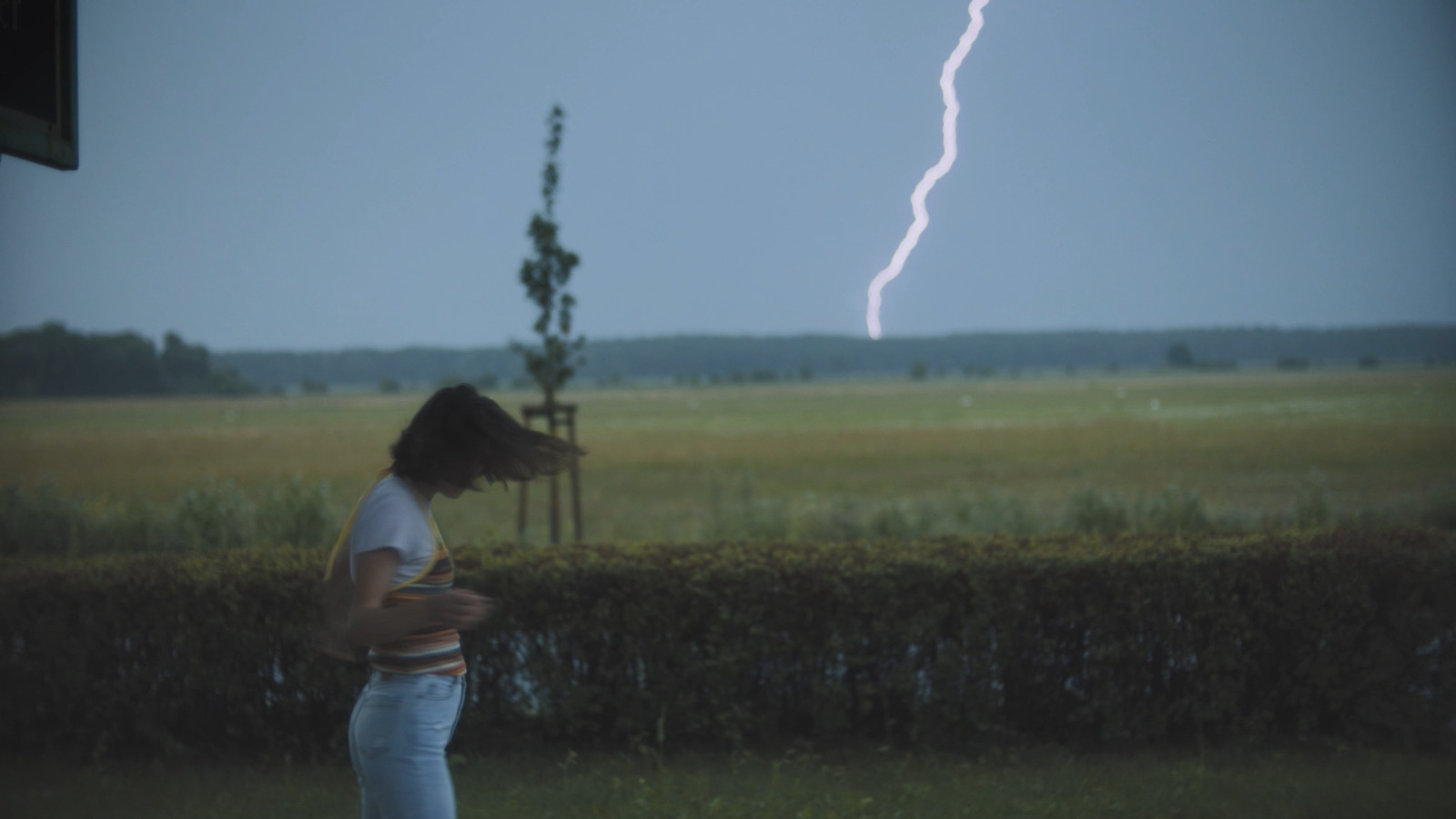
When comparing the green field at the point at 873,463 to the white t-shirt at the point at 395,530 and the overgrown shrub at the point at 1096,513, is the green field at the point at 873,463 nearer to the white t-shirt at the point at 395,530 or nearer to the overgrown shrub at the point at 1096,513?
the overgrown shrub at the point at 1096,513

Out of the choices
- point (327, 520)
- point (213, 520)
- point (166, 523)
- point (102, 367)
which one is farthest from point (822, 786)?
point (102, 367)

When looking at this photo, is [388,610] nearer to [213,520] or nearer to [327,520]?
[327,520]

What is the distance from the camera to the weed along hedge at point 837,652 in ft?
16.9

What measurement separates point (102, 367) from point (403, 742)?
2866 centimetres

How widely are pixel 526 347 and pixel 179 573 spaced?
5.26 meters

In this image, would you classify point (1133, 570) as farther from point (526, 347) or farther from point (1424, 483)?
point (1424, 483)

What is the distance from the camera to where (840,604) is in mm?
5133

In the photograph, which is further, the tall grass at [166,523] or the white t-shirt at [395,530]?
the tall grass at [166,523]

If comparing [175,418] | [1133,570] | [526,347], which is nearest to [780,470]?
[526,347]

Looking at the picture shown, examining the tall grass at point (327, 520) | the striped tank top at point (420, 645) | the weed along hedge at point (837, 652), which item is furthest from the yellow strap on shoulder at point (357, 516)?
the tall grass at point (327, 520)

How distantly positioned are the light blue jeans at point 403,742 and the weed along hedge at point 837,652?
8.62 ft

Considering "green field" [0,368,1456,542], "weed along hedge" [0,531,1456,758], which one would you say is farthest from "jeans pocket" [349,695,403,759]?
"green field" [0,368,1456,542]

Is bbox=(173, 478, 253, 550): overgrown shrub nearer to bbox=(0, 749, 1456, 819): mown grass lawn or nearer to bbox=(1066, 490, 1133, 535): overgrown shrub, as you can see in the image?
bbox=(0, 749, 1456, 819): mown grass lawn

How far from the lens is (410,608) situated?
241cm
